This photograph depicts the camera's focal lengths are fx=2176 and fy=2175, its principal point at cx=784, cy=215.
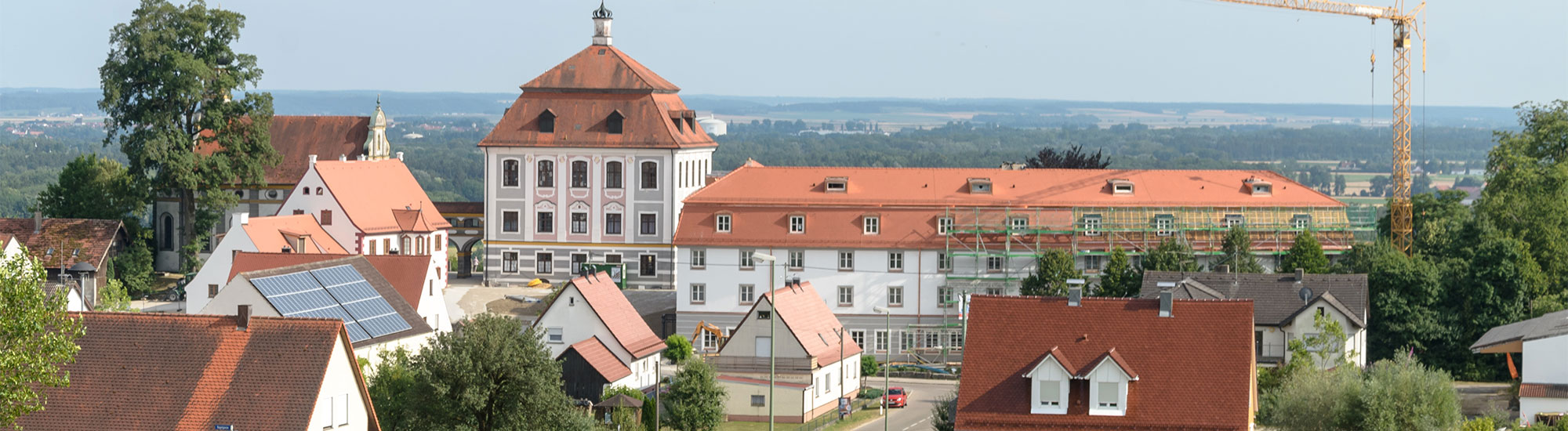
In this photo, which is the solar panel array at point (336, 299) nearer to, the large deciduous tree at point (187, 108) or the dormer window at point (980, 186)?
the dormer window at point (980, 186)

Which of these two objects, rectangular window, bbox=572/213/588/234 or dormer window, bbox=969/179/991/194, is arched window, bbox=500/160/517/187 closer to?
rectangular window, bbox=572/213/588/234

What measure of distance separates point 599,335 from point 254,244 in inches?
796

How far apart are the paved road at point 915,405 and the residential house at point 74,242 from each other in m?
35.8

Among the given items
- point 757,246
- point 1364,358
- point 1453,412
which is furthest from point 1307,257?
point 1453,412

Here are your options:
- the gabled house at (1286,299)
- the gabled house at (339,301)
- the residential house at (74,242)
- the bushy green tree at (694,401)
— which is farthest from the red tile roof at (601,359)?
the residential house at (74,242)

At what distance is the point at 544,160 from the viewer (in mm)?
99125

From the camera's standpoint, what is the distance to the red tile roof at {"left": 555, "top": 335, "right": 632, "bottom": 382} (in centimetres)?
6662

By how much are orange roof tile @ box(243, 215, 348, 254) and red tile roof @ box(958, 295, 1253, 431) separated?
143ft

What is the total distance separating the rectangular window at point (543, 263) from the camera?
99.3m

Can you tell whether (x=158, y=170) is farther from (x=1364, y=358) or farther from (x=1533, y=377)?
(x=1533, y=377)

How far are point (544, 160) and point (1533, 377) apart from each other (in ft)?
163

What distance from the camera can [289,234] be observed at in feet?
291

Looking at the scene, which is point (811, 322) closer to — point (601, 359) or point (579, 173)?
point (601, 359)

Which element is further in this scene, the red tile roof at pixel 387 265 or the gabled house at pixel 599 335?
the red tile roof at pixel 387 265
